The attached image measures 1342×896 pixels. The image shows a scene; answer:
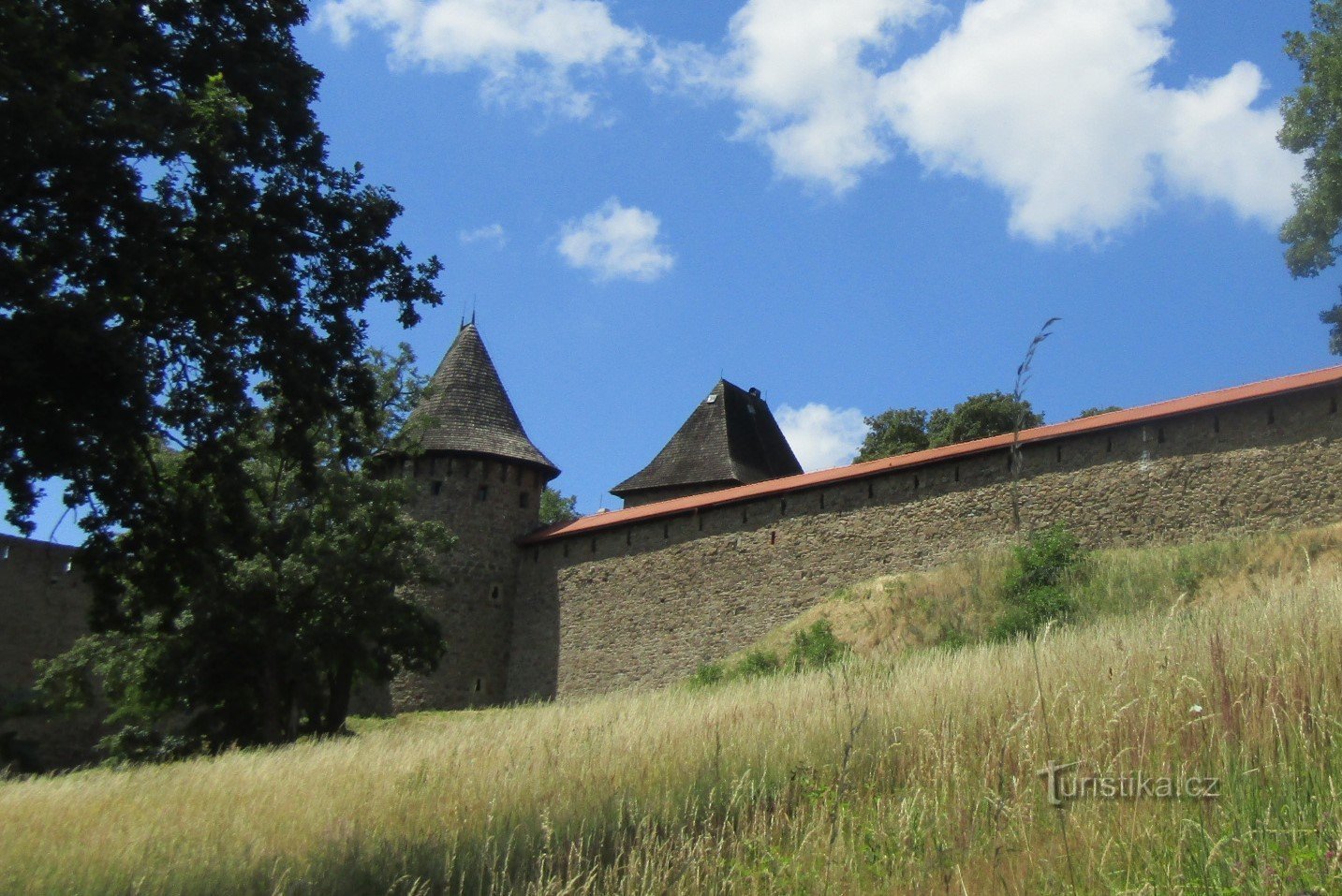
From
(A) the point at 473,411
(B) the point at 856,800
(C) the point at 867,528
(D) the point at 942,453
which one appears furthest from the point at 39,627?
(B) the point at 856,800

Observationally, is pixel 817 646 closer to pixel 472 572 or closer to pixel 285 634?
pixel 285 634

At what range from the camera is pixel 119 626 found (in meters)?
9.14

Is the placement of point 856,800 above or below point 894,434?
below

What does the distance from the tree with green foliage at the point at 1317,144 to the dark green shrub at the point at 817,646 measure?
13098 mm

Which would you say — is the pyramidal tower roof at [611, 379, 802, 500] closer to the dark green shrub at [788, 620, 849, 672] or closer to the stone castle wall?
the stone castle wall

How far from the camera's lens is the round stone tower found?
24062mm

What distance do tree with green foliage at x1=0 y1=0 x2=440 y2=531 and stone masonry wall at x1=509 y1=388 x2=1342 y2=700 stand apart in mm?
10972

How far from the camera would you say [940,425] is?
110 ft

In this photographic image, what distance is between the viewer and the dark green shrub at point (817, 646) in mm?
15250

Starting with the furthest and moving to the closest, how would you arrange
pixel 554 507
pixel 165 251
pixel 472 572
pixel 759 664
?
pixel 554 507 < pixel 472 572 < pixel 759 664 < pixel 165 251

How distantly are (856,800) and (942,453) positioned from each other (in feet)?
47.2

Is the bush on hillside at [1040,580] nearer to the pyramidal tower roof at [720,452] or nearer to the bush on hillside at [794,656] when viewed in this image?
the bush on hillside at [794,656]

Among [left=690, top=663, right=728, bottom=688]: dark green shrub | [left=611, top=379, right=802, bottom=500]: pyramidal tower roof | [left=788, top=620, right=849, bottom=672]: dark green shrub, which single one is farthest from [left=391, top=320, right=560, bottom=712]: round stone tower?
[left=788, top=620, right=849, bottom=672]: dark green shrub

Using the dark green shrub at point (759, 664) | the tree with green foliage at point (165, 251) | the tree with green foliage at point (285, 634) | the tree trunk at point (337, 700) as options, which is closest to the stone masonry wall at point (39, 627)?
the tree with green foliage at point (285, 634)
